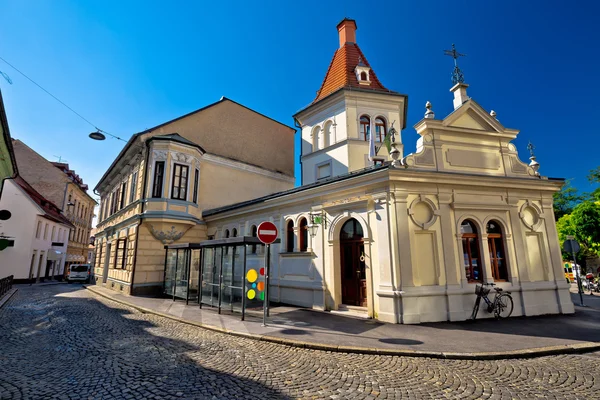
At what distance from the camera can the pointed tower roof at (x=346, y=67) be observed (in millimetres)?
18078

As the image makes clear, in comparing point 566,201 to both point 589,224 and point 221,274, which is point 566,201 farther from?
point 221,274

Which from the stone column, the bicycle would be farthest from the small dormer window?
the bicycle

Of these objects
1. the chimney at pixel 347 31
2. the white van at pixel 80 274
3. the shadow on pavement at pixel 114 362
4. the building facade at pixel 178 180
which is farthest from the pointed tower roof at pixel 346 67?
the white van at pixel 80 274

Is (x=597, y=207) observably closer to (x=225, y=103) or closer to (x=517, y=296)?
(x=517, y=296)

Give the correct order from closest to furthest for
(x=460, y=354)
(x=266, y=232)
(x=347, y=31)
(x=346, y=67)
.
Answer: (x=460, y=354) → (x=266, y=232) → (x=346, y=67) → (x=347, y=31)

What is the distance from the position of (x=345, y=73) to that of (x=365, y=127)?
166 inches

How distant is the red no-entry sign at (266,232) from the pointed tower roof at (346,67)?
11134mm

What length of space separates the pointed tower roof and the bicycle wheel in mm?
12340

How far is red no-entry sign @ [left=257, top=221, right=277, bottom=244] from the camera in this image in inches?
343

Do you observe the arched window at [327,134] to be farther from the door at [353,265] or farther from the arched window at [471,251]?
the arched window at [471,251]

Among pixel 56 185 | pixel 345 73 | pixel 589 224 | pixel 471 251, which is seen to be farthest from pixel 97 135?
pixel 589 224

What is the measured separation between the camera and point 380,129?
17.0 m

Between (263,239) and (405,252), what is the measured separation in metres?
4.41

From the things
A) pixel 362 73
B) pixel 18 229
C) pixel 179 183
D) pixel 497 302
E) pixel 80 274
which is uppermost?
pixel 362 73
